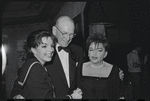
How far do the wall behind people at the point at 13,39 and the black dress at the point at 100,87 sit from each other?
8.04 meters

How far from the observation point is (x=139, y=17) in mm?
7117

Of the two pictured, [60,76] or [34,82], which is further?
[60,76]

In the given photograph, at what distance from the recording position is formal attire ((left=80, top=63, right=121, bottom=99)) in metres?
1.90

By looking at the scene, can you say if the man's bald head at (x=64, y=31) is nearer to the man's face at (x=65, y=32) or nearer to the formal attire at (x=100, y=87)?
the man's face at (x=65, y=32)

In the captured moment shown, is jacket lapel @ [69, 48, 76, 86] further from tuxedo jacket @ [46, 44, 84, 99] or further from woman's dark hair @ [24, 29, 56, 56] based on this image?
woman's dark hair @ [24, 29, 56, 56]

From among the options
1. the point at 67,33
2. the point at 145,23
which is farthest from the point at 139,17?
the point at 67,33

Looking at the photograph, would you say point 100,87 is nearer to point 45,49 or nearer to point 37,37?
point 45,49

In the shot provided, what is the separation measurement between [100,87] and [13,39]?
8.33 m

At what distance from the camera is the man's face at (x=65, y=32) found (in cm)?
204

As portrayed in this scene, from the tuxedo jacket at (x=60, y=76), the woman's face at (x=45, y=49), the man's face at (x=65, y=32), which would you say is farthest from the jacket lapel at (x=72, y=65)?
the woman's face at (x=45, y=49)

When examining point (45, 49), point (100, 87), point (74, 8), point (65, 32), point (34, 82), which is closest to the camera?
point (34, 82)

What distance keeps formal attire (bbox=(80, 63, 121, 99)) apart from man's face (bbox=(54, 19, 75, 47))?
430 millimetres

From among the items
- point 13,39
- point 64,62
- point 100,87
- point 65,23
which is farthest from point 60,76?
point 13,39

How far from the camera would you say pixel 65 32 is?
6.72ft
